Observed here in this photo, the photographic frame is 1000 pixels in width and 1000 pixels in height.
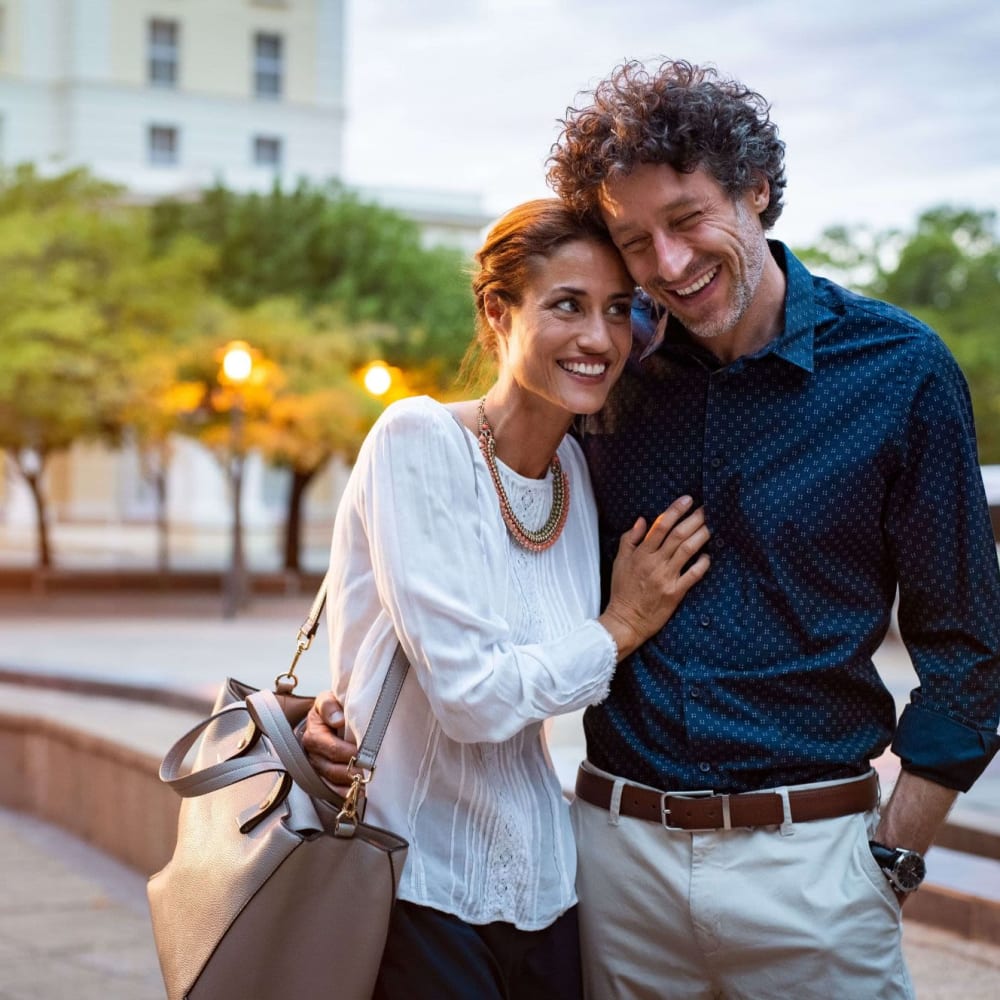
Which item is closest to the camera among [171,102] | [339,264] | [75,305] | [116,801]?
[116,801]

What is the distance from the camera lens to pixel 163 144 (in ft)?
158

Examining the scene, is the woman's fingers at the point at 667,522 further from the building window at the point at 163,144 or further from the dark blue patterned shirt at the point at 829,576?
the building window at the point at 163,144

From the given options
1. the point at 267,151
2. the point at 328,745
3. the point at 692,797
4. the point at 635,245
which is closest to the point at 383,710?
the point at 328,745

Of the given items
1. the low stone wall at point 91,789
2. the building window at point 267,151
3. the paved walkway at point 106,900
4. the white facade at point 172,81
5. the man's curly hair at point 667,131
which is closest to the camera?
the man's curly hair at point 667,131

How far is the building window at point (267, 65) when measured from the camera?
160ft

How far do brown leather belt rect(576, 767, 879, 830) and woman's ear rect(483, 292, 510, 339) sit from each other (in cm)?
84

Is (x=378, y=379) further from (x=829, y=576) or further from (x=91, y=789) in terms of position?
(x=829, y=576)

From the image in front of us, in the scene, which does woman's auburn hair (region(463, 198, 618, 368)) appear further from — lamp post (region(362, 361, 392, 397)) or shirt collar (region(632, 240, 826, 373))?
lamp post (region(362, 361, 392, 397))

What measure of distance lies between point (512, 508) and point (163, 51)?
48.7 metres

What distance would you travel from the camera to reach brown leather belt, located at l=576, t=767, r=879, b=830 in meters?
2.54

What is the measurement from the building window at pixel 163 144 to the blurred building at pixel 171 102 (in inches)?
1.7

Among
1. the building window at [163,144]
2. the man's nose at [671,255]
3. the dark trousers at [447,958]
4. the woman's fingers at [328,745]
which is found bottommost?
the dark trousers at [447,958]

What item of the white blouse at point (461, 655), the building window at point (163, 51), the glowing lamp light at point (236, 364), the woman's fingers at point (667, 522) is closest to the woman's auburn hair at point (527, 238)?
the white blouse at point (461, 655)

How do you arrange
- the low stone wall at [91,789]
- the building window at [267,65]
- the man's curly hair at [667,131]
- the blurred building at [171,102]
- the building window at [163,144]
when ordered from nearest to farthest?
the man's curly hair at [667,131] → the low stone wall at [91,789] → the blurred building at [171,102] → the building window at [163,144] → the building window at [267,65]
